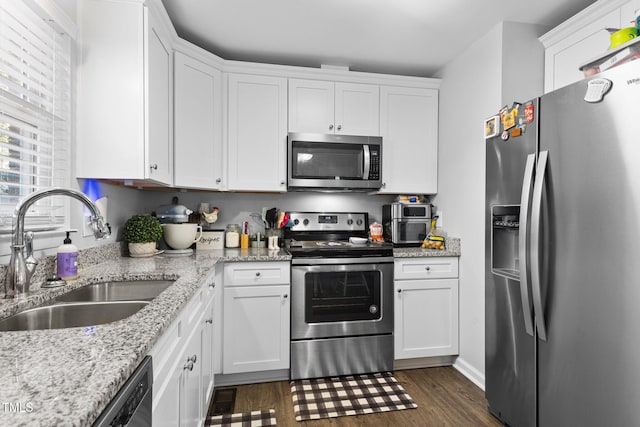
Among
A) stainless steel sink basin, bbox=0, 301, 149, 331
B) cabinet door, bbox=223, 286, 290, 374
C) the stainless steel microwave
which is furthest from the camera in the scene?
the stainless steel microwave

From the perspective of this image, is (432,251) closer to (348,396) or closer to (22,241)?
(348,396)

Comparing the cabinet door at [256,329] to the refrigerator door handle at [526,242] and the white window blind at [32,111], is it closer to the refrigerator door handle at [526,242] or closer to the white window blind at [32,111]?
the white window blind at [32,111]

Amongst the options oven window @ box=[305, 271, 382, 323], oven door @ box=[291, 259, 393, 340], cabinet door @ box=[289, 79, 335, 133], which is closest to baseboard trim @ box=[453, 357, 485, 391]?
oven door @ box=[291, 259, 393, 340]

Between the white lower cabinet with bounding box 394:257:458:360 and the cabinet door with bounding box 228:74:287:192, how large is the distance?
120cm

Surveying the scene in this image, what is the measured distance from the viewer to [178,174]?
90.5 inches

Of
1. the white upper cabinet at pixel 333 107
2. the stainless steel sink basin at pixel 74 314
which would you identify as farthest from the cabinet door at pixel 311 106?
the stainless steel sink basin at pixel 74 314

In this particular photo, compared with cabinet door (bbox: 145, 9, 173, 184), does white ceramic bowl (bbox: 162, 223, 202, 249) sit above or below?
below

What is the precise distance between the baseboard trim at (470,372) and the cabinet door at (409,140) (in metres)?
1.35

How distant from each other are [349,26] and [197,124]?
1.23m

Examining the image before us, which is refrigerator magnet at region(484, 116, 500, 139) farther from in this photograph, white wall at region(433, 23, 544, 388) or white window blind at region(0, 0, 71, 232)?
white window blind at region(0, 0, 71, 232)

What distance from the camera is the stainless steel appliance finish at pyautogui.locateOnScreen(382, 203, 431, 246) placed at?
279 centimetres

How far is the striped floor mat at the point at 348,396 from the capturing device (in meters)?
2.02

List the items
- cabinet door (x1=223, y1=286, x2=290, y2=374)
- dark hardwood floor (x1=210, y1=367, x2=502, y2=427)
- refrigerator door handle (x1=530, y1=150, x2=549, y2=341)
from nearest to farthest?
refrigerator door handle (x1=530, y1=150, x2=549, y2=341), dark hardwood floor (x1=210, y1=367, x2=502, y2=427), cabinet door (x1=223, y1=286, x2=290, y2=374)

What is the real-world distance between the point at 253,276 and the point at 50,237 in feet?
3.72
